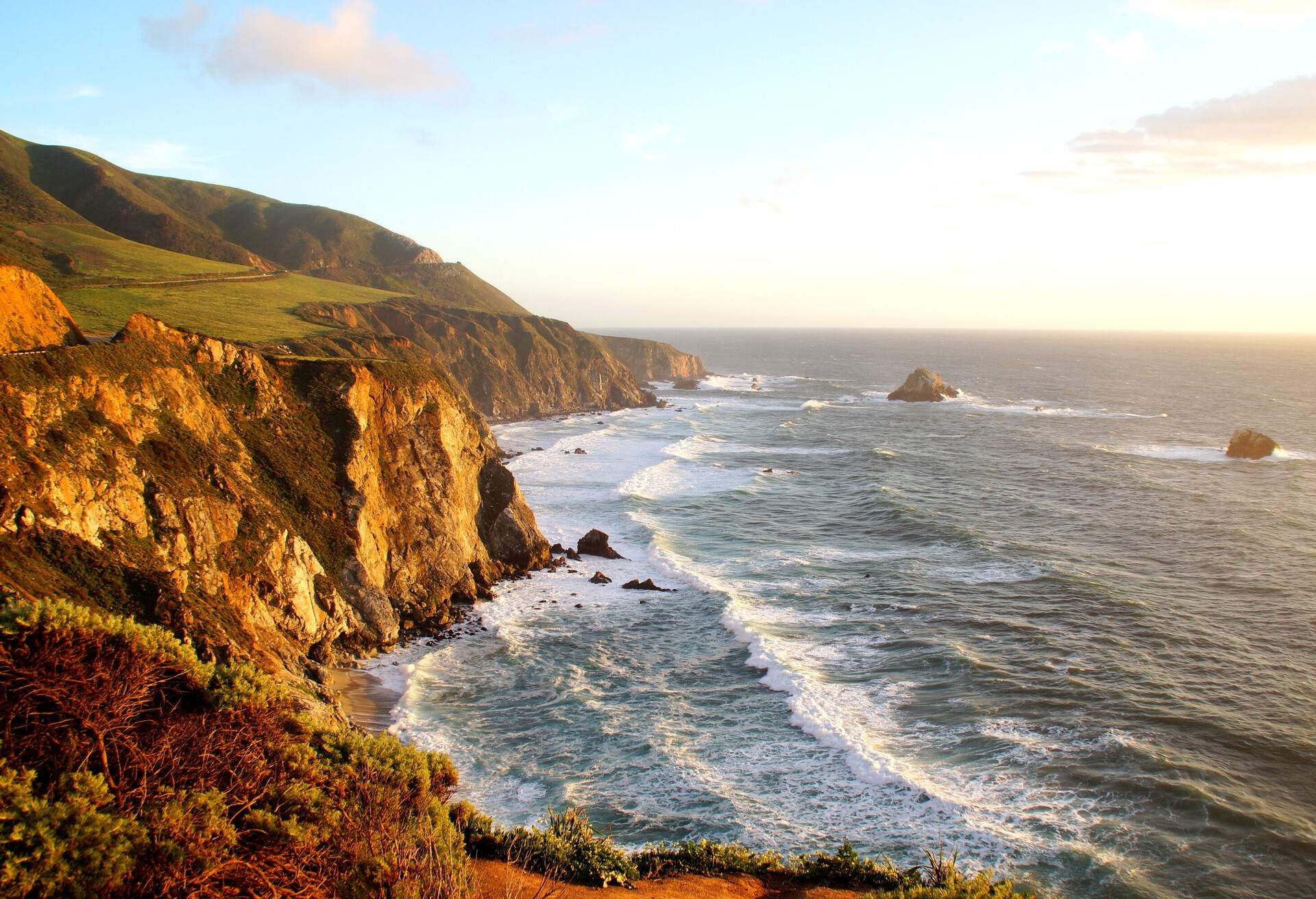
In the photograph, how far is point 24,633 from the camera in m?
10.5

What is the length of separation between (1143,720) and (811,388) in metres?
125

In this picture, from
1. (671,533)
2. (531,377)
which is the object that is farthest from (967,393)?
(671,533)

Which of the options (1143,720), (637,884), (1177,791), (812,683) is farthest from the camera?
(812,683)

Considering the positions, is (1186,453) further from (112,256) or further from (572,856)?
(112,256)

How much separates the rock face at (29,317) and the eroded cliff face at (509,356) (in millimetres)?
44491

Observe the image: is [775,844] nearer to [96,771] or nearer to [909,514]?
[96,771]

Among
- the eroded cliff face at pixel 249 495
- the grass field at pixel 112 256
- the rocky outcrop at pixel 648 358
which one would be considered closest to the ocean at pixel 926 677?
the eroded cliff face at pixel 249 495

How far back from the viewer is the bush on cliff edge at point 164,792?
8.51 m

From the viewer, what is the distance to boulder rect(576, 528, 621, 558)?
45.4 m

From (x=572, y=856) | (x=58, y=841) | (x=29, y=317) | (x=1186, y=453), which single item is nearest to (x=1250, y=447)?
→ (x=1186, y=453)

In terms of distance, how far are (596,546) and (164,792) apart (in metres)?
36.3

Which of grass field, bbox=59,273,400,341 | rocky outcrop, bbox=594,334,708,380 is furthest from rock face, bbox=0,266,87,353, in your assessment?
rocky outcrop, bbox=594,334,708,380

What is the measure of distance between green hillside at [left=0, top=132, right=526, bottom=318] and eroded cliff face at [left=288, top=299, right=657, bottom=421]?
383 inches

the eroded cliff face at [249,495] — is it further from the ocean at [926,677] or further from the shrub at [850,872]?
the shrub at [850,872]
